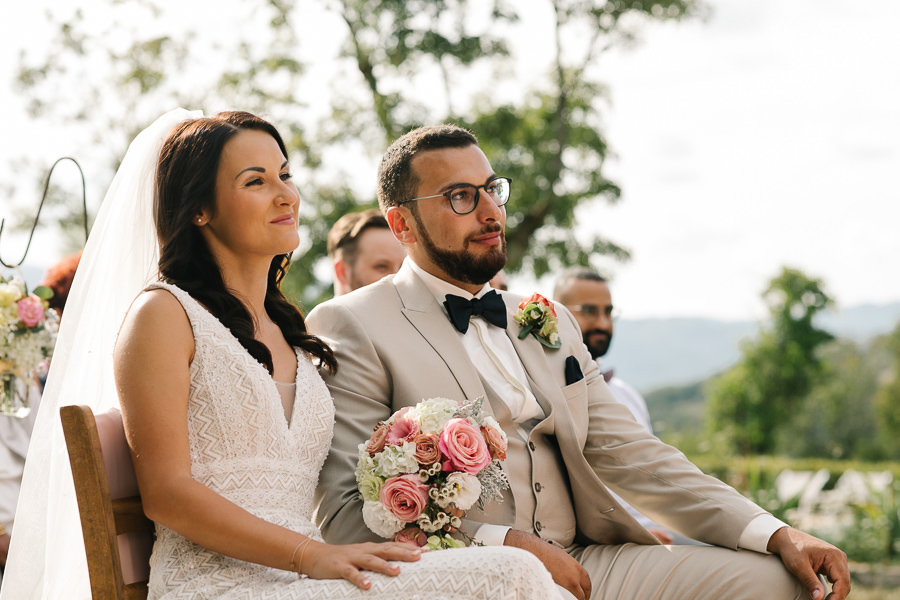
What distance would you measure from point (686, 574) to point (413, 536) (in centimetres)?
117

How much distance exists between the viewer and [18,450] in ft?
15.0

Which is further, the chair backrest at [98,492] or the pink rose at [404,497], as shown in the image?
the pink rose at [404,497]

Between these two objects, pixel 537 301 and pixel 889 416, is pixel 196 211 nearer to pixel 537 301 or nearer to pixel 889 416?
pixel 537 301

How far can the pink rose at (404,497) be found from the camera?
2.70 metres

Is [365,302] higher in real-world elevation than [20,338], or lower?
higher

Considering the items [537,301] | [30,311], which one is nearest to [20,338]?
[30,311]

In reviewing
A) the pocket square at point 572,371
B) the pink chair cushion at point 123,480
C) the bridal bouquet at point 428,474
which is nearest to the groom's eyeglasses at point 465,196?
the pocket square at point 572,371

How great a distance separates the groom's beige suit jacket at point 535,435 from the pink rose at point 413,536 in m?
0.35

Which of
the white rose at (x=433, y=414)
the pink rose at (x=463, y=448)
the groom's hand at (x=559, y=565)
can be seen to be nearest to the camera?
the pink rose at (x=463, y=448)

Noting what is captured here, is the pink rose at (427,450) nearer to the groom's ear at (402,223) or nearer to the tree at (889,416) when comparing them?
the groom's ear at (402,223)

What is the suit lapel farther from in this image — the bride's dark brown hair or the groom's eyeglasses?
the bride's dark brown hair

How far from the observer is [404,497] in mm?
2697

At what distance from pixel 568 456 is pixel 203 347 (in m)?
1.55

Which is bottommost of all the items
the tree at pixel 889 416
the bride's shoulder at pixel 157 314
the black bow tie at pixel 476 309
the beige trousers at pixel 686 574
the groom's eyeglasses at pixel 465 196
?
the tree at pixel 889 416
